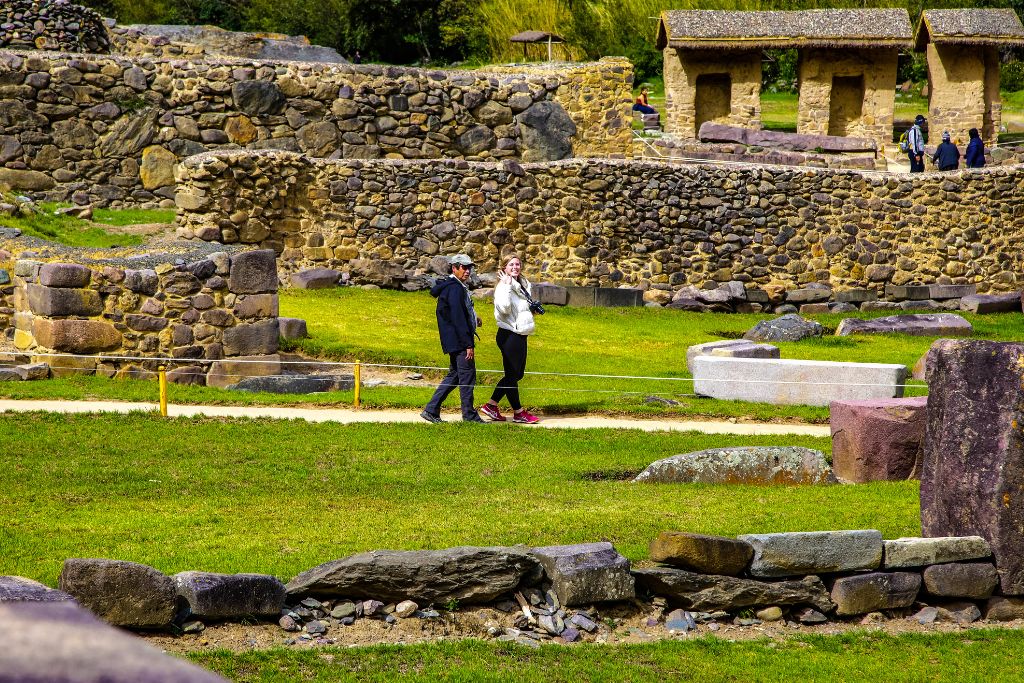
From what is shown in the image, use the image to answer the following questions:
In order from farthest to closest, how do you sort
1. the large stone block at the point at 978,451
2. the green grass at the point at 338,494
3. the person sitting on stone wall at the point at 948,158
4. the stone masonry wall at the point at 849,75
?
1. the stone masonry wall at the point at 849,75
2. the person sitting on stone wall at the point at 948,158
3. the green grass at the point at 338,494
4. the large stone block at the point at 978,451

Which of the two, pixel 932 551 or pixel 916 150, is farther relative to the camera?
pixel 916 150

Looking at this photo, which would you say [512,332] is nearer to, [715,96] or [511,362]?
[511,362]

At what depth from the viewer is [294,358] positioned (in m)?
19.2

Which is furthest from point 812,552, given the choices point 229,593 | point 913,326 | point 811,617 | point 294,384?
point 913,326

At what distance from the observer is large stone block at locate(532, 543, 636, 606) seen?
28.5 feet

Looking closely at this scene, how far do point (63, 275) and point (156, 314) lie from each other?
1.26 meters

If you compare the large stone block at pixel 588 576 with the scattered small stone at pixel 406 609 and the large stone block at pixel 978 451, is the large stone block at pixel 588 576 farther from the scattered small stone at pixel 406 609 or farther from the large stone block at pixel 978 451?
the large stone block at pixel 978 451

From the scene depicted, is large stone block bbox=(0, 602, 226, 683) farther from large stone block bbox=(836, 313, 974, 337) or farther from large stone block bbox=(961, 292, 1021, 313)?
large stone block bbox=(961, 292, 1021, 313)

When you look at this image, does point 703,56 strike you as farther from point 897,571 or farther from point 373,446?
point 897,571

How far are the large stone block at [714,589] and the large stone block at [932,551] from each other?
68 centimetres

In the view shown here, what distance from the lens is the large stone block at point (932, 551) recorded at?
9.34 meters

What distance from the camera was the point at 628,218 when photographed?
95.2 ft

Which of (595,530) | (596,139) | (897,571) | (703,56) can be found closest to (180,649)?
(595,530)

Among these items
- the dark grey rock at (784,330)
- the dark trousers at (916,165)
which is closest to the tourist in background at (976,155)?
the dark trousers at (916,165)
